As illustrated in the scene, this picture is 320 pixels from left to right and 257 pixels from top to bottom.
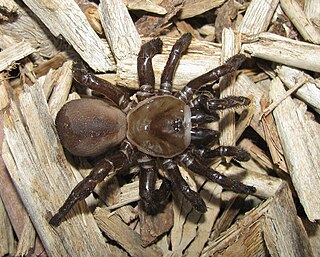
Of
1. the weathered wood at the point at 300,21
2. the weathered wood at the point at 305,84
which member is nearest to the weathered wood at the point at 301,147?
the weathered wood at the point at 305,84

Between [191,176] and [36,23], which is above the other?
[36,23]

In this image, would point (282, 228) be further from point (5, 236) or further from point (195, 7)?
point (5, 236)

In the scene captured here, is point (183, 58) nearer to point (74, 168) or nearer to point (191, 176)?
A: point (191, 176)

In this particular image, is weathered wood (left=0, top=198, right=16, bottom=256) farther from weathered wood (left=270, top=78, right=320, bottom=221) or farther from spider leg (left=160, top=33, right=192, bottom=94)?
weathered wood (left=270, top=78, right=320, bottom=221)

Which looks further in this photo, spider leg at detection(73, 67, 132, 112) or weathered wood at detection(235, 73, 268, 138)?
spider leg at detection(73, 67, 132, 112)

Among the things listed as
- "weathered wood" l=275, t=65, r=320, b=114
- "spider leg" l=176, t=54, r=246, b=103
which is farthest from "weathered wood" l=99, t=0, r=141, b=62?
"weathered wood" l=275, t=65, r=320, b=114

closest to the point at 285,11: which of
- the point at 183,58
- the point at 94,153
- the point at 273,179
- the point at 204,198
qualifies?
the point at 183,58

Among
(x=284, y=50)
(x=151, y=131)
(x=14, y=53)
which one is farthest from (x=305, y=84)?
(x=14, y=53)
